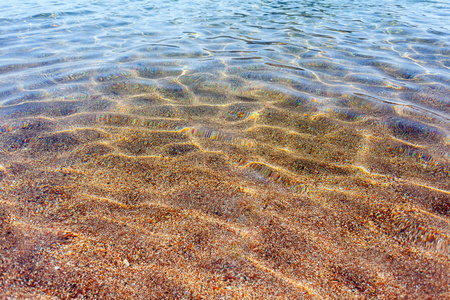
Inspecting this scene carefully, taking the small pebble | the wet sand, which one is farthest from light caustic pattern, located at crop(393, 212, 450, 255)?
A: the small pebble

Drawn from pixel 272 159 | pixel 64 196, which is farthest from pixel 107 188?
pixel 272 159

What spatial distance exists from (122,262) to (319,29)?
6.17 metres

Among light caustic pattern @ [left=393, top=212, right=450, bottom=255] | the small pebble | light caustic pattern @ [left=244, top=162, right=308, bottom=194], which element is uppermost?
light caustic pattern @ [left=244, top=162, right=308, bottom=194]

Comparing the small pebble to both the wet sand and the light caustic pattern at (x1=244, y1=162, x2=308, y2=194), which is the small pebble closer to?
the wet sand

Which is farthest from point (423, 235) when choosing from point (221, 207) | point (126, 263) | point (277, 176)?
point (126, 263)

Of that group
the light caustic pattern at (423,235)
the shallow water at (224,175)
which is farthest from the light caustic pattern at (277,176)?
the light caustic pattern at (423,235)

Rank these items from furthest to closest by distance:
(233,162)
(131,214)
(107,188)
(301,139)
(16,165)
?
(301,139) → (233,162) → (16,165) → (107,188) → (131,214)

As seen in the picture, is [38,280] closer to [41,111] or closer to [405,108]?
[41,111]

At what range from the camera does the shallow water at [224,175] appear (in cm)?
113

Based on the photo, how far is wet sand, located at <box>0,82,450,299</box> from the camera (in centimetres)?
111

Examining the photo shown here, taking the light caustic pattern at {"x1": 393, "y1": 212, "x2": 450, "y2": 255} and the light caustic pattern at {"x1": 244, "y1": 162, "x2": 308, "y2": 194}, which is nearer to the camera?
the light caustic pattern at {"x1": 393, "y1": 212, "x2": 450, "y2": 255}

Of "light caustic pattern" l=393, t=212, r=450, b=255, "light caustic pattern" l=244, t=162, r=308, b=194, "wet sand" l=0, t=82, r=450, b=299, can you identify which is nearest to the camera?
"wet sand" l=0, t=82, r=450, b=299

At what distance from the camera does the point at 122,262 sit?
117 cm

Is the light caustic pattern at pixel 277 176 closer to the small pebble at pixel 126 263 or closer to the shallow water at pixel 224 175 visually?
the shallow water at pixel 224 175
